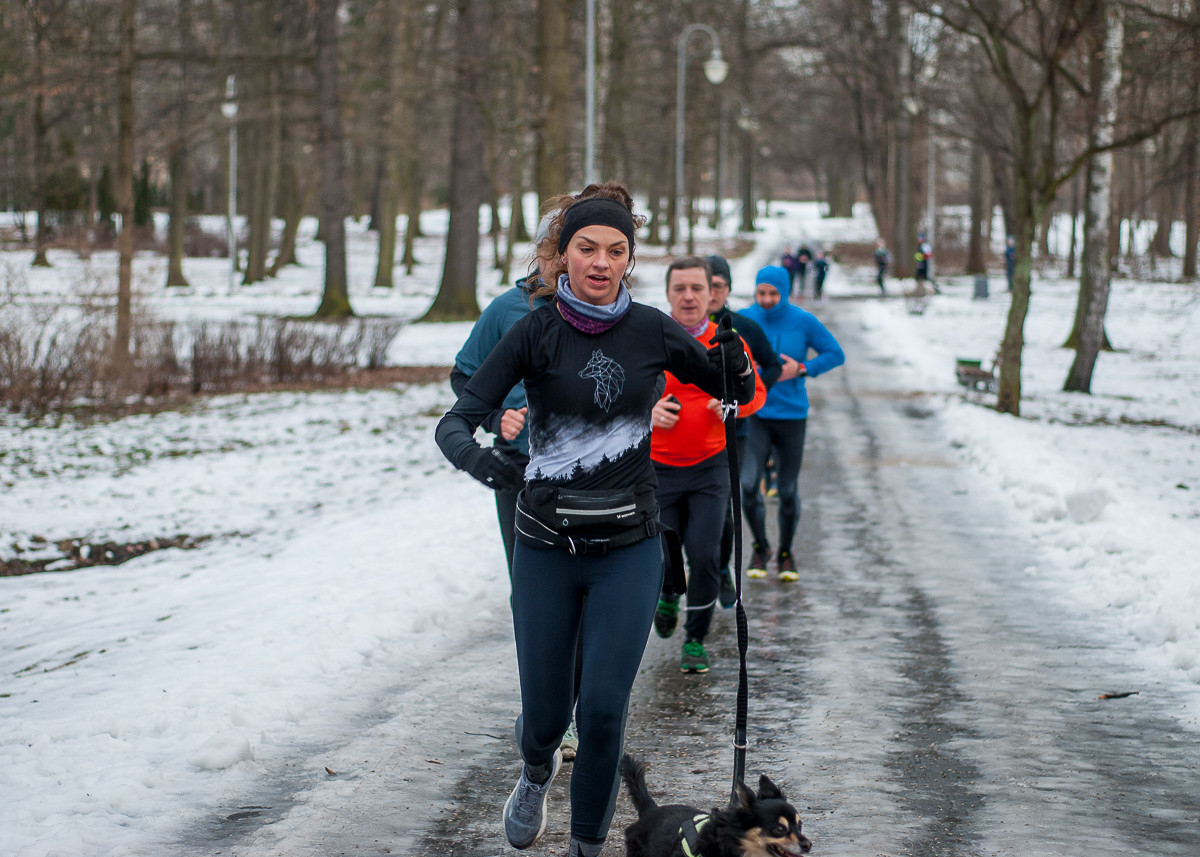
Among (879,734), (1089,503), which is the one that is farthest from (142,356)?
(879,734)

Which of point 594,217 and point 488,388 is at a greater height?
point 594,217

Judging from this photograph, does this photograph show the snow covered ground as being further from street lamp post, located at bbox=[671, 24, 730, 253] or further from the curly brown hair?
street lamp post, located at bbox=[671, 24, 730, 253]

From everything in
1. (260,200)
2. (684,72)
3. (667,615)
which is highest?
(684,72)

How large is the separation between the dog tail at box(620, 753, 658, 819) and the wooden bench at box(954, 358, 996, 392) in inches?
566

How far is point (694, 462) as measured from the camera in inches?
221

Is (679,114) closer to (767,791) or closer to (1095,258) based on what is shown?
(1095,258)

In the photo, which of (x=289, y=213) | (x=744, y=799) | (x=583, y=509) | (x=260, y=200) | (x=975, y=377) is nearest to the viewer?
(x=744, y=799)

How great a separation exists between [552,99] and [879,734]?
61.5 ft

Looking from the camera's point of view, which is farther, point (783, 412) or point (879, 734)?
point (783, 412)

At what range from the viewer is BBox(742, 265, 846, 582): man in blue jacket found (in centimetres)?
745

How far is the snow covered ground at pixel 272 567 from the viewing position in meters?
4.71

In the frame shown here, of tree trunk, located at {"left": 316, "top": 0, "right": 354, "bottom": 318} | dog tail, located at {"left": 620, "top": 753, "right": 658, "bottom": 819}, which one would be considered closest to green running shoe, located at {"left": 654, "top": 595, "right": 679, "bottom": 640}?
dog tail, located at {"left": 620, "top": 753, "right": 658, "bottom": 819}

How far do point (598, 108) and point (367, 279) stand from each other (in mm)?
12154

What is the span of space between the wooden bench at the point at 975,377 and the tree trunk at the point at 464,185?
39.0 ft
